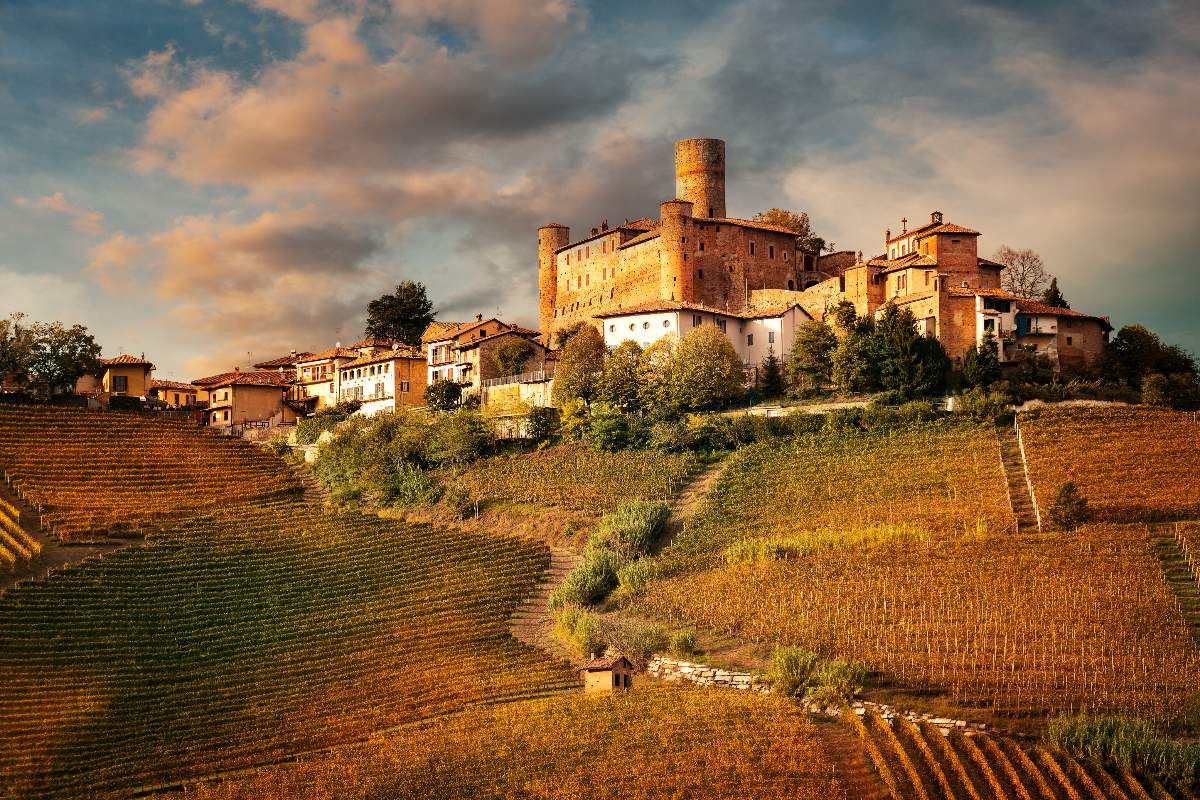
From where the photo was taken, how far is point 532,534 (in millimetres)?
52625

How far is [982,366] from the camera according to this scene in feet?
189

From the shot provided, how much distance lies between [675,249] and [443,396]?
13797mm

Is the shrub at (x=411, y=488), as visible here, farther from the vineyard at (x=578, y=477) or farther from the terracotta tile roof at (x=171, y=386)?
the terracotta tile roof at (x=171, y=386)

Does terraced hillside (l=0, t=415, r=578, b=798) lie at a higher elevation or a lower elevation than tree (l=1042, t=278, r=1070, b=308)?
lower

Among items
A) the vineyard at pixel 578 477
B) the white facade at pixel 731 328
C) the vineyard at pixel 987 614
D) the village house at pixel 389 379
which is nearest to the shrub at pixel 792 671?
the vineyard at pixel 987 614

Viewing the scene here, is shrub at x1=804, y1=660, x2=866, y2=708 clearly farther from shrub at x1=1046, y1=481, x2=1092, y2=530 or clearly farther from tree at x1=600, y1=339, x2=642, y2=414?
tree at x1=600, y1=339, x2=642, y2=414

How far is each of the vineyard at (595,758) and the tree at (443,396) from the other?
34956 mm

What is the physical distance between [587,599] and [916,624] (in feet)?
36.2

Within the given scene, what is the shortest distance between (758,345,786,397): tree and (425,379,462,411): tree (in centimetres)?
1553

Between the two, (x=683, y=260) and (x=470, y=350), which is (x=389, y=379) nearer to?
(x=470, y=350)

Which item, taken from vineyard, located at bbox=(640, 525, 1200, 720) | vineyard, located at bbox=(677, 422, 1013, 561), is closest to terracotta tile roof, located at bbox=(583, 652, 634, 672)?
vineyard, located at bbox=(640, 525, 1200, 720)

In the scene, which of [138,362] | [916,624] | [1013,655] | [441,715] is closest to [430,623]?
[441,715]

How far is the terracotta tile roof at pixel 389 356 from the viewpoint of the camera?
76750mm

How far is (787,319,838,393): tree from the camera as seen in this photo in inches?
2413
